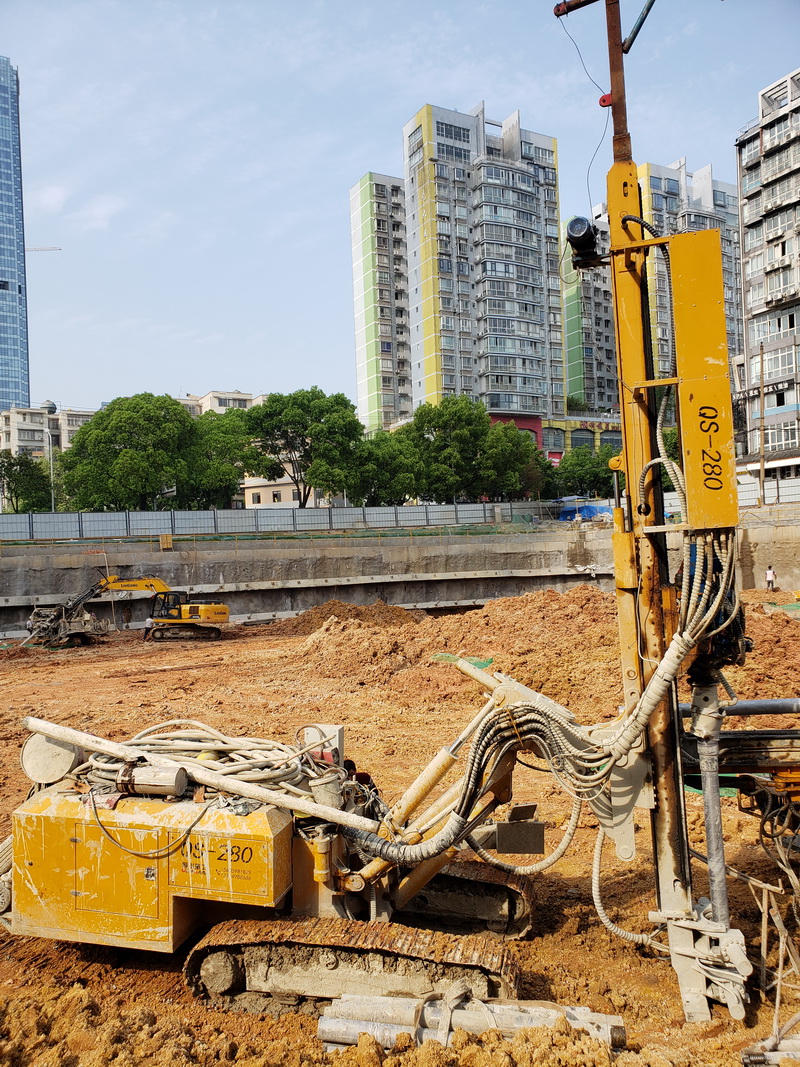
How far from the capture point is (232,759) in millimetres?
5191

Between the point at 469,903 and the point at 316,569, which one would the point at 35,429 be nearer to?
the point at 316,569

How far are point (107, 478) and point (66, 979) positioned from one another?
36.8 metres

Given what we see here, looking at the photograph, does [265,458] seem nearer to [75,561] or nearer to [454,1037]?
[75,561]

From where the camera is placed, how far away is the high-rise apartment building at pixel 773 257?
50.1 m

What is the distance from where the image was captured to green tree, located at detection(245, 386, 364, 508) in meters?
44.5

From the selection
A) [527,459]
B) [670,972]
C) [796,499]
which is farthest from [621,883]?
[527,459]

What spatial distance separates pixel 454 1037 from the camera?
3.98 m

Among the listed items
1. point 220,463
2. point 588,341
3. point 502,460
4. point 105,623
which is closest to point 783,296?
point 502,460

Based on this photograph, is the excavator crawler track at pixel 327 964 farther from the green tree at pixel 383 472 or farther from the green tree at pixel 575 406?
the green tree at pixel 575 406

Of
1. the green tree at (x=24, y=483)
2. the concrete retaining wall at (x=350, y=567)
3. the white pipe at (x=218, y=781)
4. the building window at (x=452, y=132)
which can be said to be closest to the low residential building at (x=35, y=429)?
the green tree at (x=24, y=483)

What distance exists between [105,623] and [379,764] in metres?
18.9

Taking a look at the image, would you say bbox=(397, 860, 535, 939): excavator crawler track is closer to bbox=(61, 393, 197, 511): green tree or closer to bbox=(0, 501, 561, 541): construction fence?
bbox=(0, 501, 561, 541): construction fence

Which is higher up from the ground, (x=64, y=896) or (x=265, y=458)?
(x=265, y=458)

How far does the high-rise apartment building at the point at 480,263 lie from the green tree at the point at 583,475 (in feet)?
33.5
